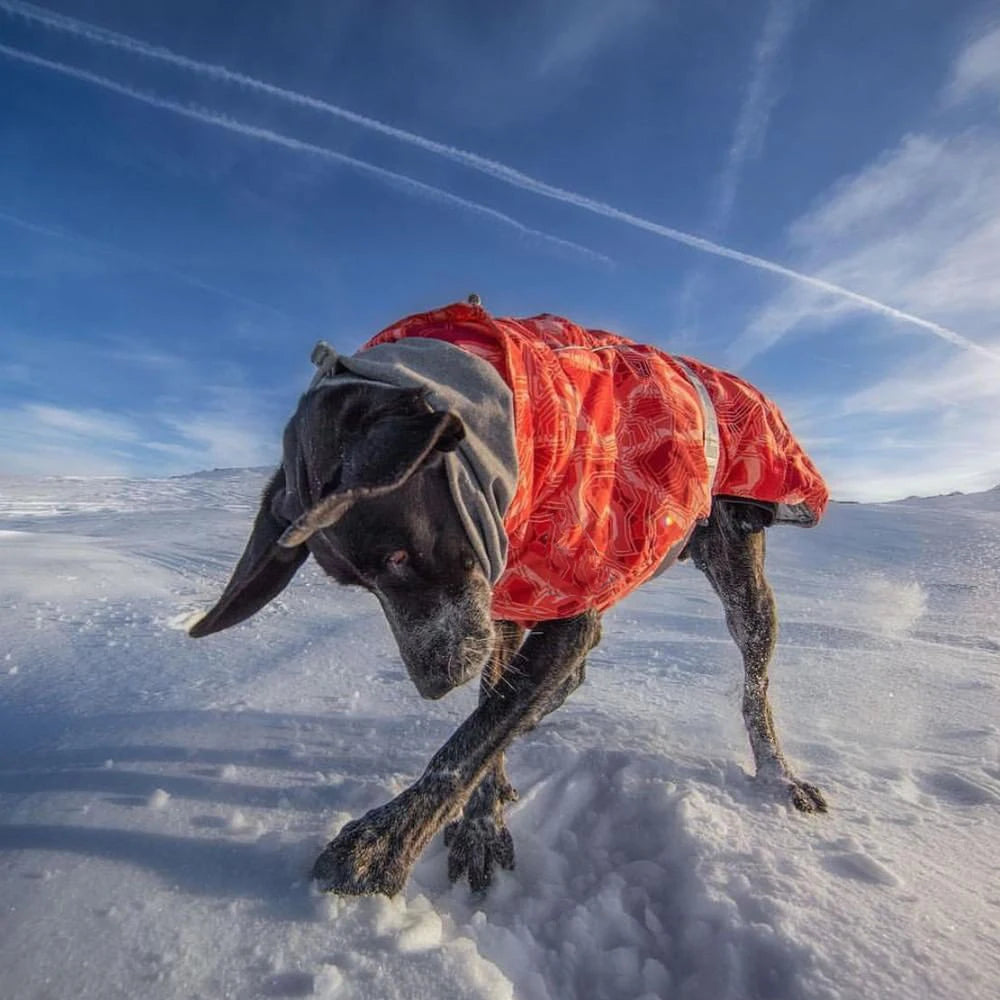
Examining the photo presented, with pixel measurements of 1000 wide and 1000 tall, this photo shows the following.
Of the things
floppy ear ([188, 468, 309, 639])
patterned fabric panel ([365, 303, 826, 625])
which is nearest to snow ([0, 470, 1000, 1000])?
floppy ear ([188, 468, 309, 639])

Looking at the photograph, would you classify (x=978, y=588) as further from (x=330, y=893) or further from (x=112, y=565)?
(x=112, y=565)

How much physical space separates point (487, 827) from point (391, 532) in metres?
0.99

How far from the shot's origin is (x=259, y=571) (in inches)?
68.3

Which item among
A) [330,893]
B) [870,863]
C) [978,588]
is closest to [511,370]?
[330,893]

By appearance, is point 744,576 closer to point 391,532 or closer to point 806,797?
point 806,797

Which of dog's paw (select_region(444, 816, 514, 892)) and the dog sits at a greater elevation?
the dog

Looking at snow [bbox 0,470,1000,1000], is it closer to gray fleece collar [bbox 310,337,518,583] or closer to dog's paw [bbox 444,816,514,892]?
dog's paw [bbox 444,816,514,892]

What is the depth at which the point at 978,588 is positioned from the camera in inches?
262

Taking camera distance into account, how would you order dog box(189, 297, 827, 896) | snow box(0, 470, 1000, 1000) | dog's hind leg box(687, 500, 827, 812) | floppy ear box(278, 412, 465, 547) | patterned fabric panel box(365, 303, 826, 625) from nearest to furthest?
floppy ear box(278, 412, 465, 547), snow box(0, 470, 1000, 1000), dog box(189, 297, 827, 896), patterned fabric panel box(365, 303, 826, 625), dog's hind leg box(687, 500, 827, 812)

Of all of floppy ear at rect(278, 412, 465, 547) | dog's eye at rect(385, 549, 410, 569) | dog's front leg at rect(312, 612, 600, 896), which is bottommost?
dog's front leg at rect(312, 612, 600, 896)

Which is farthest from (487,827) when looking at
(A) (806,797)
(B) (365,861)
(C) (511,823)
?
(A) (806,797)

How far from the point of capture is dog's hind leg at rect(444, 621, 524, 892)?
6.15 ft

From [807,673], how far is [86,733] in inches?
140

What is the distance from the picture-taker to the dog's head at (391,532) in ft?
4.62
